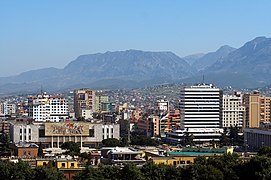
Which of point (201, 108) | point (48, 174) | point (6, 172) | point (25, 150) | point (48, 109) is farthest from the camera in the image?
point (48, 109)

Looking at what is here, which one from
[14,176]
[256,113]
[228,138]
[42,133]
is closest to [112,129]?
[42,133]

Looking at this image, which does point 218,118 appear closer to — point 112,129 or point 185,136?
point 185,136

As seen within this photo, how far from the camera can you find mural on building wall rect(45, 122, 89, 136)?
6341 centimetres

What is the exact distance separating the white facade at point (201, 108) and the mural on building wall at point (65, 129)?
47.5 feet

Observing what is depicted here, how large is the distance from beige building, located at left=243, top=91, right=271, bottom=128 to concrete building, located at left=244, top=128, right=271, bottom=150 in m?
15.9

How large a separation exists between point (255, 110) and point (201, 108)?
9.52 meters

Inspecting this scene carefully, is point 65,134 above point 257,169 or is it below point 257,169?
below

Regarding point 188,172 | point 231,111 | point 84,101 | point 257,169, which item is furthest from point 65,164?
point 84,101

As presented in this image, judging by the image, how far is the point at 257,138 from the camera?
211ft

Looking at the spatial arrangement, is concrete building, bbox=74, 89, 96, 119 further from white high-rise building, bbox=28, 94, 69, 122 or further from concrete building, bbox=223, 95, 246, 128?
concrete building, bbox=223, 95, 246, 128

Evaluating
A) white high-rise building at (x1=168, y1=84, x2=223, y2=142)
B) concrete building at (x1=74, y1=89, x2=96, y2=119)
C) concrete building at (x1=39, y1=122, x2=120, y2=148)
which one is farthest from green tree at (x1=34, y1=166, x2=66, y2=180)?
concrete building at (x1=74, y1=89, x2=96, y2=119)

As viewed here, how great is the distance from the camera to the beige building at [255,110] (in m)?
82.8

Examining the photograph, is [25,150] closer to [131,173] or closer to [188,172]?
[131,173]

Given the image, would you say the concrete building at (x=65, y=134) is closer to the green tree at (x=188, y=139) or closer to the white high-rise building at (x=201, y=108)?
the green tree at (x=188, y=139)
